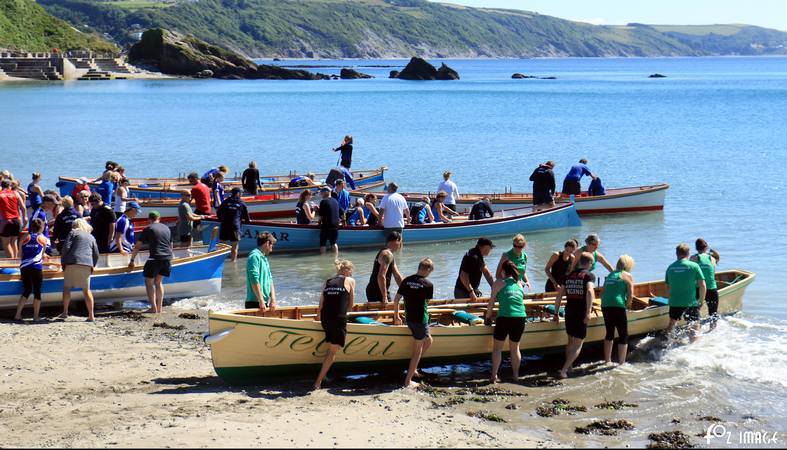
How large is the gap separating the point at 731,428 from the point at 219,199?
15199 mm

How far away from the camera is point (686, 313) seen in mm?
14133

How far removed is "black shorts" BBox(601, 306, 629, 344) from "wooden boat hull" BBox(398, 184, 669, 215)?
12.8 m

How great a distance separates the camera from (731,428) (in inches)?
440

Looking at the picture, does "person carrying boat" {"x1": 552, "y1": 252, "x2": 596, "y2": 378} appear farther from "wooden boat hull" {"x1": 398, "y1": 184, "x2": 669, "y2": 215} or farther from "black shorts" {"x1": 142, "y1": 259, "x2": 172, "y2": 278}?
"wooden boat hull" {"x1": 398, "y1": 184, "x2": 669, "y2": 215}

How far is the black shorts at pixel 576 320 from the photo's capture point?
1278 centimetres

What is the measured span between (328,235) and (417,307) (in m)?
10.1

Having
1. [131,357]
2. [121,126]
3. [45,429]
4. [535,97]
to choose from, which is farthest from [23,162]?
[535,97]

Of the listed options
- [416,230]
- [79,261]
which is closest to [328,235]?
[416,230]

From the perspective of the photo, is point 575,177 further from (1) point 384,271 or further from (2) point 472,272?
(1) point 384,271

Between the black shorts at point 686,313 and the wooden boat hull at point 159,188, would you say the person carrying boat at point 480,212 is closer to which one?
the wooden boat hull at point 159,188

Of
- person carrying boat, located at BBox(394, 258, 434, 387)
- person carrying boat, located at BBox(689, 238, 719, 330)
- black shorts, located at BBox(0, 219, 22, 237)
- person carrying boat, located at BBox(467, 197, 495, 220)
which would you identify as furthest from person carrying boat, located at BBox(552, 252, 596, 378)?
black shorts, located at BBox(0, 219, 22, 237)

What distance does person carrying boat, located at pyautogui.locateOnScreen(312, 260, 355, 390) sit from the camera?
11609 millimetres

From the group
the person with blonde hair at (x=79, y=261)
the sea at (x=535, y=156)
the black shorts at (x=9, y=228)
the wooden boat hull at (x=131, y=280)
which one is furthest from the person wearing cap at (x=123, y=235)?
the black shorts at (x=9, y=228)

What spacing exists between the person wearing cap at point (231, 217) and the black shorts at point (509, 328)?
894cm
